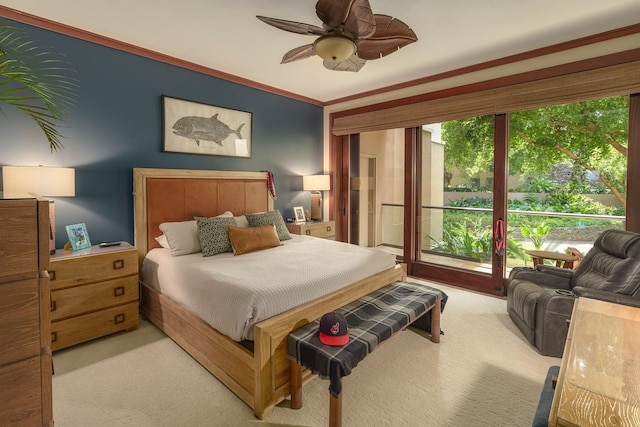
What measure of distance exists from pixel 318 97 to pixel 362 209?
1.98 metres

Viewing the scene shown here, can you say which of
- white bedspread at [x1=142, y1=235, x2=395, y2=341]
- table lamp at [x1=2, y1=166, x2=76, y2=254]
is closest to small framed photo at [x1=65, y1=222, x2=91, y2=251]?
table lamp at [x1=2, y1=166, x2=76, y2=254]

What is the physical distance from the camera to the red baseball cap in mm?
1834

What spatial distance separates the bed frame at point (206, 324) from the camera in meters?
1.89

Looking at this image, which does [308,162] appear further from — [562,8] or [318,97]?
[562,8]

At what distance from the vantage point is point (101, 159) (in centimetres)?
315

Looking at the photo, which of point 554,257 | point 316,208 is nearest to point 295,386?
point 554,257

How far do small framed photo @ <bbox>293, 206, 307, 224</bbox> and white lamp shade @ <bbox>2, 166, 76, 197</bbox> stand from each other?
111 inches

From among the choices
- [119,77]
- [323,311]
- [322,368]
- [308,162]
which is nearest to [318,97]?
[308,162]

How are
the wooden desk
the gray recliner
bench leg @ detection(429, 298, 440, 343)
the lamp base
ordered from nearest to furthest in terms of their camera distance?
the wooden desk → the gray recliner → bench leg @ detection(429, 298, 440, 343) → the lamp base

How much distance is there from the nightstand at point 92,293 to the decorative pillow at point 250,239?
0.89m

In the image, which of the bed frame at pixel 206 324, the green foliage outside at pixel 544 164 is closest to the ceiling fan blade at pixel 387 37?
the bed frame at pixel 206 324

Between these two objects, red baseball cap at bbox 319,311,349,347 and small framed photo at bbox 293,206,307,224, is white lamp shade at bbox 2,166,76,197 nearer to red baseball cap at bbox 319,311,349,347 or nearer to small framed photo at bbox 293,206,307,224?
red baseball cap at bbox 319,311,349,347

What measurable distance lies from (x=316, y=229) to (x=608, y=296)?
3.32 meters

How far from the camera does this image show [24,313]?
1027 mm
